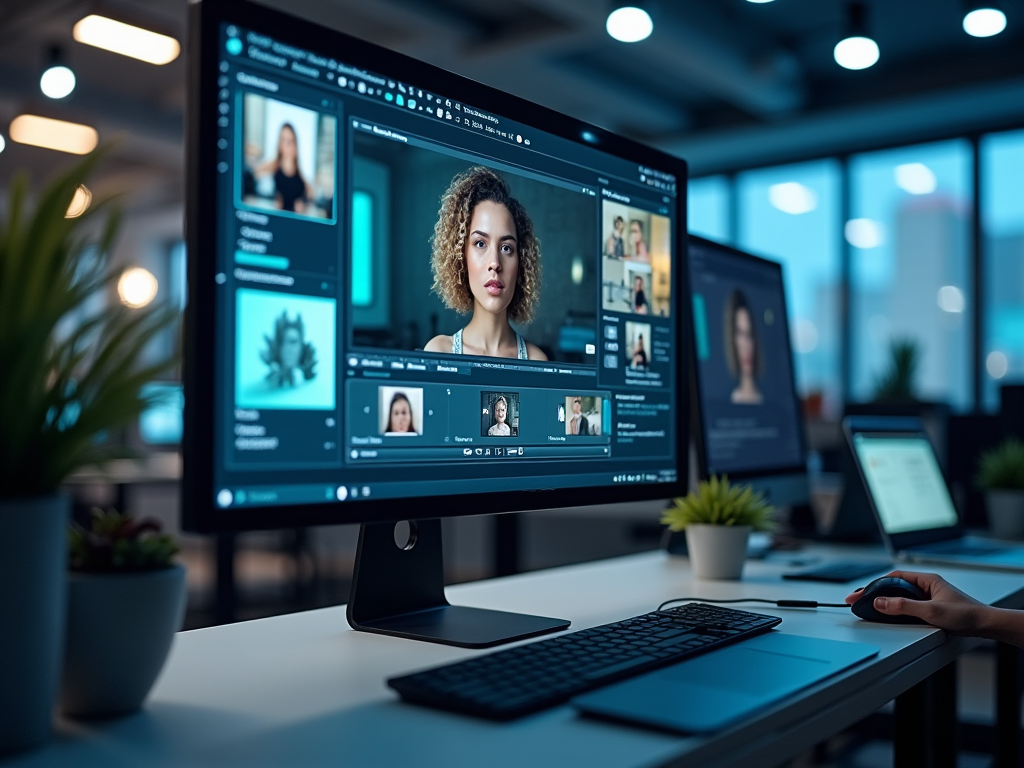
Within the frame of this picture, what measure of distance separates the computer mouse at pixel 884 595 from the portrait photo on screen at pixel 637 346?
0.39 metres

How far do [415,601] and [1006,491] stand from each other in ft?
5.31

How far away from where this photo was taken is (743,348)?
5.70ft

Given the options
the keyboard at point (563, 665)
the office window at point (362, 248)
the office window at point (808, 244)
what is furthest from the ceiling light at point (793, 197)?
the office window at point (362, 248)

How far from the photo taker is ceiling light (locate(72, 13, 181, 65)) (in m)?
3.90

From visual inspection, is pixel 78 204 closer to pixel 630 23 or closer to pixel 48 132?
pixel 630 23

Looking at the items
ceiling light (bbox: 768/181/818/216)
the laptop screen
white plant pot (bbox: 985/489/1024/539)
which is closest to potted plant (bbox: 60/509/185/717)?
the laptop screen

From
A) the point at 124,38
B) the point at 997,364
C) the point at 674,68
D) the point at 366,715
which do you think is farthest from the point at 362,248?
the point at 997,364

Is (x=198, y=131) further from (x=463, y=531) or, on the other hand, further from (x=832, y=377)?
(x=832, y=377)

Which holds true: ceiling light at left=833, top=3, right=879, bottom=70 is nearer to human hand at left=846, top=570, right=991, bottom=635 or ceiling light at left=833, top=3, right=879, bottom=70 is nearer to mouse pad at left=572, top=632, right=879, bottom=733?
human hand at left=846, top=570, right=991, bottom=635

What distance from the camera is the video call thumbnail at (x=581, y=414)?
1104 mm

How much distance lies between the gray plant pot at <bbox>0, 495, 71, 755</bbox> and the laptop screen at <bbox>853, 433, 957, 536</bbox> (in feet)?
4.59

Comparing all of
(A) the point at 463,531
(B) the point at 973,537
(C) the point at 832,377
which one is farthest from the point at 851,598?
(C) the point at 832,377

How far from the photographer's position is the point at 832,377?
6.67 metres

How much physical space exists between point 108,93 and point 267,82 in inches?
239
